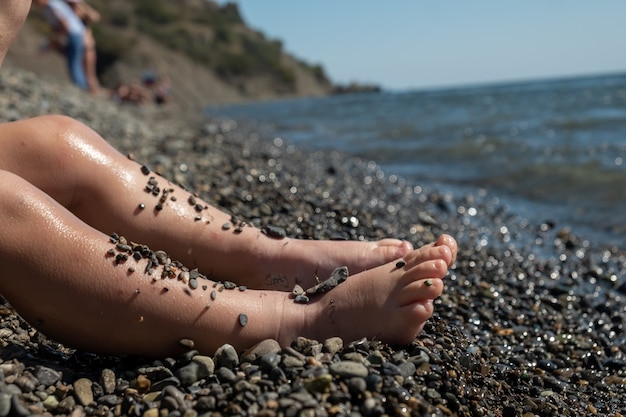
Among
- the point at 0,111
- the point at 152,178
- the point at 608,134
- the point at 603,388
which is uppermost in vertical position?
the point at 608,134

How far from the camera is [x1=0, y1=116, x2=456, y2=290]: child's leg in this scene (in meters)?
2.08

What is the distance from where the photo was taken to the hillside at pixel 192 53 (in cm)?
3291

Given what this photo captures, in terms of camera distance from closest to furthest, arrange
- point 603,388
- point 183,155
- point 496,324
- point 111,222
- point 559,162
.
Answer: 1. point 111,222
2. point 603,388
3. point 496,324
4. point 183,155
5. point 559,162

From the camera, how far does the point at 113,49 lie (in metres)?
32.9

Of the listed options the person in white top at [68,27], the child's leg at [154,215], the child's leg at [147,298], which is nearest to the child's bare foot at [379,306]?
the child's leg at [147,298]

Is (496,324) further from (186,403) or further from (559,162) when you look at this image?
(559,162)

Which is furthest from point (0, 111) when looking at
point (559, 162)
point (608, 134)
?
point (608, 134)

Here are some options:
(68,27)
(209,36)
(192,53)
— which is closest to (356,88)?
(209,36)

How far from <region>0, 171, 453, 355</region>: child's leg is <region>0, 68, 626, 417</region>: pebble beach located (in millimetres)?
70

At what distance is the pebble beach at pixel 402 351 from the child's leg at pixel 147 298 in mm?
70

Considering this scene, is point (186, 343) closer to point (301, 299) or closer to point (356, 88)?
point (301, 299)

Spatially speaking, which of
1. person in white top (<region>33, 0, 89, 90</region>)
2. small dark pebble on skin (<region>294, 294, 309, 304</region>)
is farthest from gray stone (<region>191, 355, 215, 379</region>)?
person in white top (<region>33, 0, 89, 90</region>)

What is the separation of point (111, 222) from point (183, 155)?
4056mm

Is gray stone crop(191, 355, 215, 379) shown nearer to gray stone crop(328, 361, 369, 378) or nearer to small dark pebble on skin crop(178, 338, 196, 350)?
small dark pebble on skin crop(178, 338, 196, 350)
